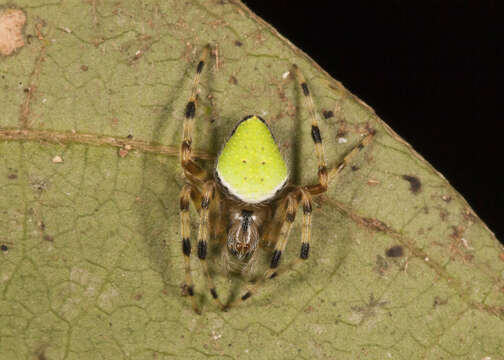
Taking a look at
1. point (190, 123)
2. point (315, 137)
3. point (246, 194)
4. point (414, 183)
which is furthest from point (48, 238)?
point (414, 183)

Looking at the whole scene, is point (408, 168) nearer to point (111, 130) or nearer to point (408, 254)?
point (408, 254)

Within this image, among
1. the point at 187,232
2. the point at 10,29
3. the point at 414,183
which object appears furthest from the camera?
the point at 414,183

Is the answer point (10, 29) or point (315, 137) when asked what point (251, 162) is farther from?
point (10, 29)

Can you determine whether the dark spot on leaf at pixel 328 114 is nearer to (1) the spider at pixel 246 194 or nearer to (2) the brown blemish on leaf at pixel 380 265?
(1) the spider at pixel 246 194

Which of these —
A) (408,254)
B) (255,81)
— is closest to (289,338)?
(408,254)

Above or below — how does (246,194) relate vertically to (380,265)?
above

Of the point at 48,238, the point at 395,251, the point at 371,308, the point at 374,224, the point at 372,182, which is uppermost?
Answer: the point at 372,182

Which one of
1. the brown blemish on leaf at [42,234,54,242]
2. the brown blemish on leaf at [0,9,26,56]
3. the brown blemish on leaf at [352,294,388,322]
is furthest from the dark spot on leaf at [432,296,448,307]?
the brown blemish on leaf at [0,9,26,56]
